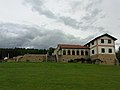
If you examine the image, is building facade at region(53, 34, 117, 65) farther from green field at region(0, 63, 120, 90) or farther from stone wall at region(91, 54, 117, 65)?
green field at region(0, 63, 120, 90)

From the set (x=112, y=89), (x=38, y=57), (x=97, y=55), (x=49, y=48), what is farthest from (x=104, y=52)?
(x=49, y=48)

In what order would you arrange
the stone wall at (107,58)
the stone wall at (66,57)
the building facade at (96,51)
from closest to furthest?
the stone wall at (107,58) < the building facade at (96,51) < the stone wall at (66,57)

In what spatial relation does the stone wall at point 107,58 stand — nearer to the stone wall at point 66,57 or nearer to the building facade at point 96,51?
the building facade at point 96,51

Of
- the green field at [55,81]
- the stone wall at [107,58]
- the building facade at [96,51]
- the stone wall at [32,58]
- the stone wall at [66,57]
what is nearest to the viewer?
the green field at [55,81]

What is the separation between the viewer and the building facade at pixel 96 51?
7419 cm

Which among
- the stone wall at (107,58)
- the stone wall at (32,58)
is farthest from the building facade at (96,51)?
the stone wall at (32,58)

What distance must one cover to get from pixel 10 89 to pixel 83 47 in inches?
2397

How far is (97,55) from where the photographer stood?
74062mm

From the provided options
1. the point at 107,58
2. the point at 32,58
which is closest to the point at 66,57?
the point at 32,58

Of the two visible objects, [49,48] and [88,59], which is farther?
[49,48]

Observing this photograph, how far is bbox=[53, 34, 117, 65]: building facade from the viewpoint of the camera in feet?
243

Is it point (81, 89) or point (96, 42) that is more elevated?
point (96, 42)

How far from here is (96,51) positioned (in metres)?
74.4

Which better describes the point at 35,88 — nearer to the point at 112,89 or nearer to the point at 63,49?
the point at 112,89
